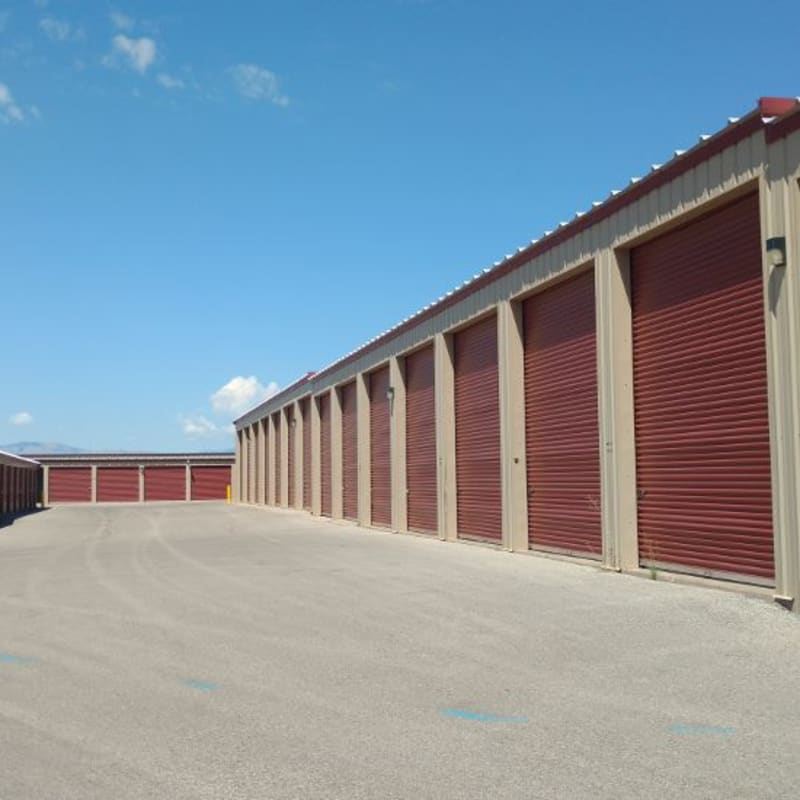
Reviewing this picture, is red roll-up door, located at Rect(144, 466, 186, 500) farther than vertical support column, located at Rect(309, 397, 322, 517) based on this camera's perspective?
Yes

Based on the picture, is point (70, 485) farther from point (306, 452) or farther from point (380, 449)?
point (380, 449)

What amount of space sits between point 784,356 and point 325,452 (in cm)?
2720

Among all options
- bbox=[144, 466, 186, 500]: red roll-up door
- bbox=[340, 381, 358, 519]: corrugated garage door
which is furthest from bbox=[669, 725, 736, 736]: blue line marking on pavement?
bbox=[144, 466, 186, 500]: red roll-up door

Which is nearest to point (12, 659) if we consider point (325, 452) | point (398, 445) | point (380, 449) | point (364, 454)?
point (398, 445)

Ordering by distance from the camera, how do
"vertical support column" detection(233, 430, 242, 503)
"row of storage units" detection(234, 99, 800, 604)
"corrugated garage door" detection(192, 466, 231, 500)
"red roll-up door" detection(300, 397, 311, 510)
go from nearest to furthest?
1. "row of storage units" detection(234, 99, 800, 604)
2. "red roll-up door" detection(300, 397, 311, 510)
3. "vertical support column" detection(233, 430, 242, 503)
4. "corrugated garage door" detection(192, 466, 231, 500)

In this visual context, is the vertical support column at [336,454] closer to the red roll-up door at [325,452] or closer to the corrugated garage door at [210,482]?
the red roll-up door at [325,452]

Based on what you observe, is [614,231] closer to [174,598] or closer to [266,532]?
[174,598]

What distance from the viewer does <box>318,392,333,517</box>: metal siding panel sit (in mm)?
35281

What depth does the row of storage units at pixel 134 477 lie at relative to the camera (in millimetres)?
64875

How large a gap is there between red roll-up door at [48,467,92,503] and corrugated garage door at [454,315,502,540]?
49.1 meters

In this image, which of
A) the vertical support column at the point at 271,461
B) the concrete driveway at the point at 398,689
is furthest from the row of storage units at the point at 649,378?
the vertical support column at the point at 271,461

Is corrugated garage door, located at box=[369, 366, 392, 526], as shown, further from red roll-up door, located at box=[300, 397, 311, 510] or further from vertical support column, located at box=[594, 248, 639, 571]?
vertical support column, located at box=[594, 248, 639, 571]

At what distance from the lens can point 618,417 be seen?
13.9 meters

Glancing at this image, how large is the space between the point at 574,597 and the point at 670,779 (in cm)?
638
